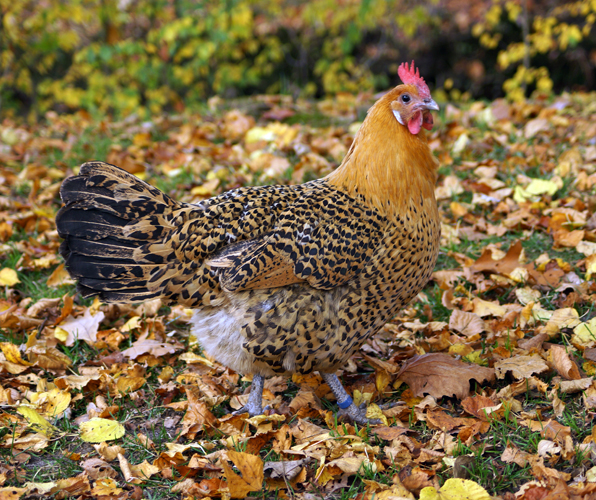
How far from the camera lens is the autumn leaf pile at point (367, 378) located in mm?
2418

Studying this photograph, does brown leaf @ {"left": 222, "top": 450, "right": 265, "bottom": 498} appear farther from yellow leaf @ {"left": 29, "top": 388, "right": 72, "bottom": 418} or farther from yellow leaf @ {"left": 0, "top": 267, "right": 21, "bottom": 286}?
yellow leaf @ {"left": 0, "top": 267, "right": 21, "bottom": 286}

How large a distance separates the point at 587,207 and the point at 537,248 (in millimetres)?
652

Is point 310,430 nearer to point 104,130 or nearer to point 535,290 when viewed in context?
point 535,290

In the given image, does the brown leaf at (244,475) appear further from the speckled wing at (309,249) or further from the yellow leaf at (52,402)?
the yellow leaf at (52,402)

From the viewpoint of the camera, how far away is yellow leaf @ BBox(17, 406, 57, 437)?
2822 mm

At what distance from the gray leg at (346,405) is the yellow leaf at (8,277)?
254 centimetres

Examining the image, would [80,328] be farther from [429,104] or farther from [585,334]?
[585,334]

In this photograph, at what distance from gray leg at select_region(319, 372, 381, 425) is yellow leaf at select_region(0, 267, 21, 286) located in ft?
8.34

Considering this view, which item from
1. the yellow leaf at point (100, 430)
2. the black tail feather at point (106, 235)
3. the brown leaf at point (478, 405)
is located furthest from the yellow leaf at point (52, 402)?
the brown leaf at point (478, 405)

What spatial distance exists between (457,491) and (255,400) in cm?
119

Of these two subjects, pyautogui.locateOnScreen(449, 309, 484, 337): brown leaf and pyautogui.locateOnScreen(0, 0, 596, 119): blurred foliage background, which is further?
pyautogui.locateOnScreen(0, 0, 596, 119): blurred foliage background

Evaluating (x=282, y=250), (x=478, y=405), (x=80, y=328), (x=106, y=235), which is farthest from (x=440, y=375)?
(x=80, y=328)

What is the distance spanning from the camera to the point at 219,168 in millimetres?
5551

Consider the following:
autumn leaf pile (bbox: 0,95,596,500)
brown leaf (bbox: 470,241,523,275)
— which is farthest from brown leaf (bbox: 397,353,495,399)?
brown leaf (bbox: 470,241,523,275)
